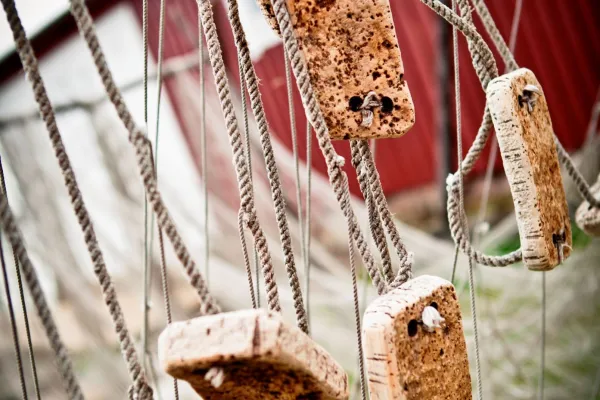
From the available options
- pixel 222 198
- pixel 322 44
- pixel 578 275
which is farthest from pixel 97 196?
pixel 322 44

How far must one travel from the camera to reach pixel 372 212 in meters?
0.47

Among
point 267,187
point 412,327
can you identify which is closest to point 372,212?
point 412,327

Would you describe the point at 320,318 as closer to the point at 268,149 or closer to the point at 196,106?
the point at 196,106

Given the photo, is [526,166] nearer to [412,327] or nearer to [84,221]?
[412,327]

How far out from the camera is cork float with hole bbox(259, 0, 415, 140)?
40 cm

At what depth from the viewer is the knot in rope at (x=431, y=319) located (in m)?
0.38

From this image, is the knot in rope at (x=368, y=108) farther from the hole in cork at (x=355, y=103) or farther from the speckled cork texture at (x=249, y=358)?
the speckled cork texture at (x=249, y=358)

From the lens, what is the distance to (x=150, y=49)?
6.57 ft

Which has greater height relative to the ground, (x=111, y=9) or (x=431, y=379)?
(x=111, y=9)

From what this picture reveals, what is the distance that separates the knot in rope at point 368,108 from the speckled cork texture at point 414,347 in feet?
0.42

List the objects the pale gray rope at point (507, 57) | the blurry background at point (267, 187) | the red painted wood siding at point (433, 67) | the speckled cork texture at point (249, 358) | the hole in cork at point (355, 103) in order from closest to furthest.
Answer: the speckled cork texture at point (249, 358) < the hole in cork at point (355, 103) < the pale gray rope at point (507, 57) < the blurry background at point (267, 187) < the red painted wood siding at point (433, 67)

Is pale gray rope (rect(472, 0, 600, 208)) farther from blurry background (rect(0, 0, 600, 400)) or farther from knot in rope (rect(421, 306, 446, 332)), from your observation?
blurry background (rect(0, 0, 600, 400))

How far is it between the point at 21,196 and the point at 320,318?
1.01 meters

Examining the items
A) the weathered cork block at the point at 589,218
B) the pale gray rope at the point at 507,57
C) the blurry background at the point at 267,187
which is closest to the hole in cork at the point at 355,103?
the pale gray rope at the point at 507,57
